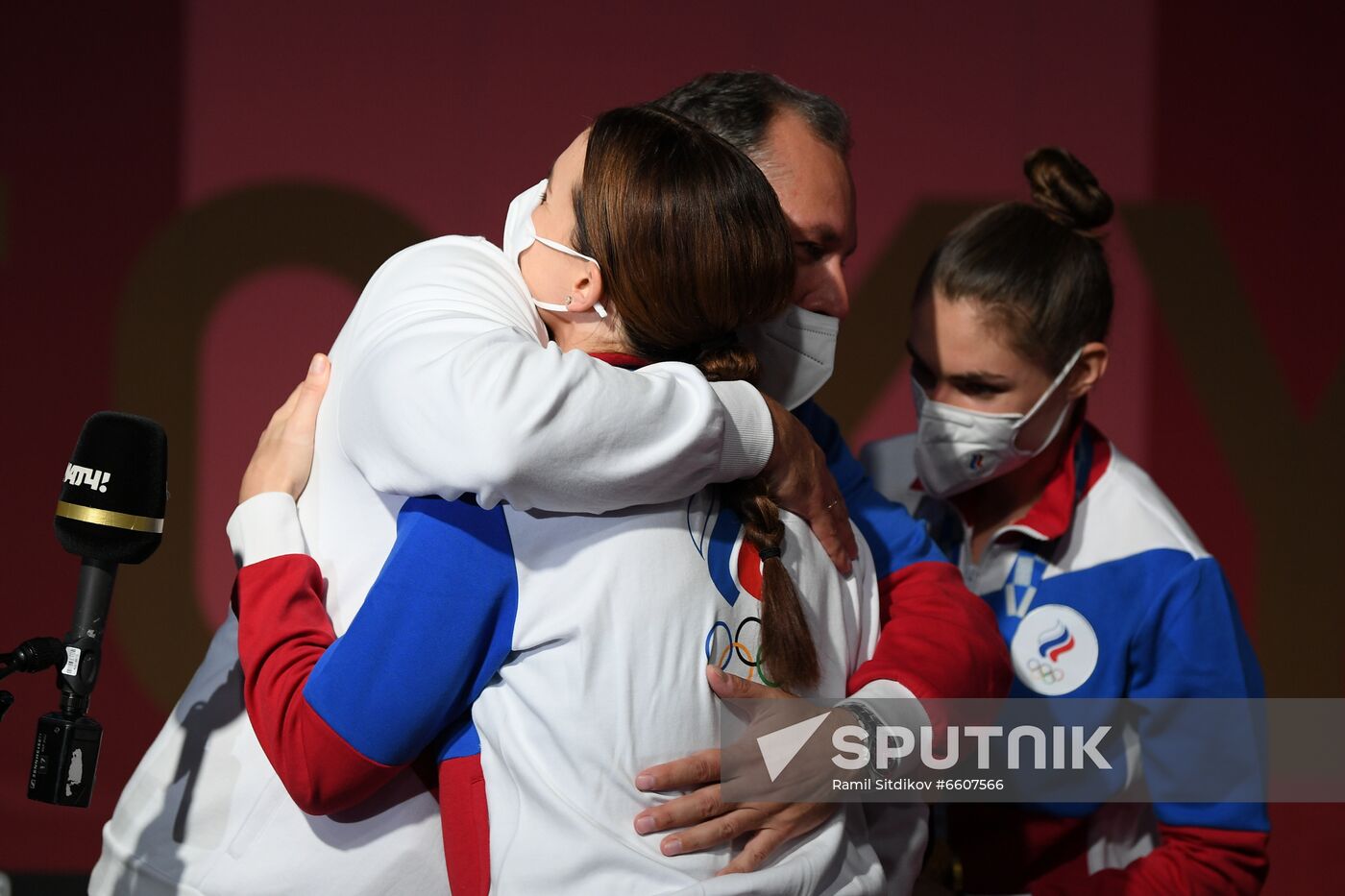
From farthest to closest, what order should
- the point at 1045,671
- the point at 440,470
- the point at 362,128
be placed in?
the point at 362,128 → the point at 1045,671 → the point at 440,470

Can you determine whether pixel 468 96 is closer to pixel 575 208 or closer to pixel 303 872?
pixel 575 208

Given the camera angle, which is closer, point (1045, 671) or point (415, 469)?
point (415, 469)

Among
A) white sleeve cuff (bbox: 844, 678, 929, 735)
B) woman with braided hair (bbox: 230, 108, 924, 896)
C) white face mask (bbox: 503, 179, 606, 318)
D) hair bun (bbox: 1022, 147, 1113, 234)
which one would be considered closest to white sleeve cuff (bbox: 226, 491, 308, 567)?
woman with braided hair (bbox: 230, 108, 924, 896)

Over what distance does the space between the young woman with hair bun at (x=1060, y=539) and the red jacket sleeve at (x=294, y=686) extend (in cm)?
123

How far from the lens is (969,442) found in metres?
2.18

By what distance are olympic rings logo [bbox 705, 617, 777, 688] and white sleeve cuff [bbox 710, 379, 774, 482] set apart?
15 centimetres

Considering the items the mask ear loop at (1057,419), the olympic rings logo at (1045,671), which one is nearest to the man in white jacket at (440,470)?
the olympic rings logo at (1045,671)

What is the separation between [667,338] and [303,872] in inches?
26.9

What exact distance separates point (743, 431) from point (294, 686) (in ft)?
1.69

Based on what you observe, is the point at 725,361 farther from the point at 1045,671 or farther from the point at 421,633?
the point at 1045,671

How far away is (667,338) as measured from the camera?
1.36 metres

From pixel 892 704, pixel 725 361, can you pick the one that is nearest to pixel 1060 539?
pixel 892 704

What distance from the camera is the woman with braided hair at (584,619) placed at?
119 cm

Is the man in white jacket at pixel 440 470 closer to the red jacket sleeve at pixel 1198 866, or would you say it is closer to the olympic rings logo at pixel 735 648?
the olympic rings logo at pixel 735 648
